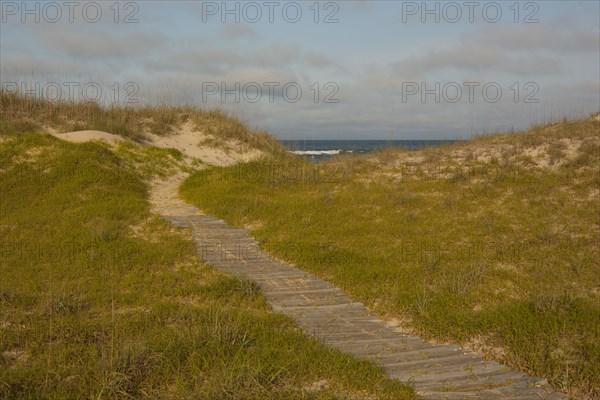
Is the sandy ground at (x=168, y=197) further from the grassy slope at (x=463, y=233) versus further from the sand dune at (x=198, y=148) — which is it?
the sand dune at (x=198, y=148)

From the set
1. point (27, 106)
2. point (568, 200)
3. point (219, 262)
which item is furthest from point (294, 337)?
point (27, 106)

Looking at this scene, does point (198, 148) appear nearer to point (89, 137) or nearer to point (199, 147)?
point (199, 147)

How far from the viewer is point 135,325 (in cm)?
673

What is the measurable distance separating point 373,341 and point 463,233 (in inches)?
234

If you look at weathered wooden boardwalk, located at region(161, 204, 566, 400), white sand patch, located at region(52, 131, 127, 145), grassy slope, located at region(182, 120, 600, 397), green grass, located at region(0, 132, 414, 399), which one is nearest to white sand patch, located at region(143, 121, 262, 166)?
white sand patch, located at region(52, 131, 127, 145)

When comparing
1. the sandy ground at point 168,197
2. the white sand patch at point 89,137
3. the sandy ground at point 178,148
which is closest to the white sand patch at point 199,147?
the sandy ground at point 178,148

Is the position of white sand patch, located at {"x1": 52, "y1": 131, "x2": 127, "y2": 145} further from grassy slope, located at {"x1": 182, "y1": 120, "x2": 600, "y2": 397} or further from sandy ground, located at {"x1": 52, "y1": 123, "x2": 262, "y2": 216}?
grassy slope, located at {"x1": 182, "y1": 120, "x2": 600, "y2": 397}

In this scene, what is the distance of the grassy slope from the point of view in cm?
673

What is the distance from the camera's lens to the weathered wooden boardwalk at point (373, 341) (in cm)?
537

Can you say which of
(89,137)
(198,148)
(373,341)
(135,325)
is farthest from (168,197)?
(373,341)

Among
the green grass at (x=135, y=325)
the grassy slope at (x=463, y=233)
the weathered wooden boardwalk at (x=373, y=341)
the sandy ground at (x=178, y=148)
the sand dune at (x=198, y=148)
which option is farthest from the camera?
the sand dune at (x=198, y=148)

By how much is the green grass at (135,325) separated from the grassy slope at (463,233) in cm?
198

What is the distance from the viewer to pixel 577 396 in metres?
5.23

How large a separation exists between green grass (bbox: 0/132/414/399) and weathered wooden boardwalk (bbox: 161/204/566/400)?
37 cm
